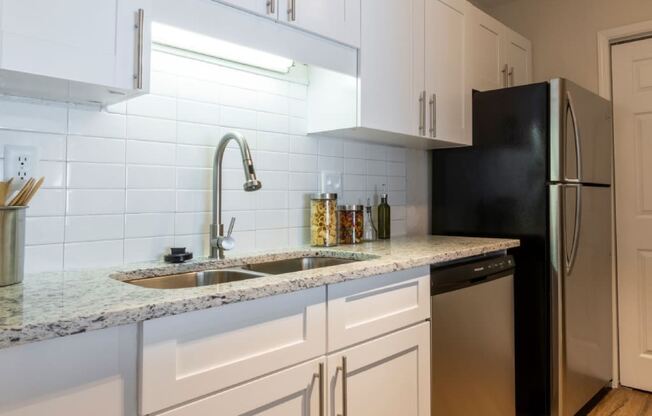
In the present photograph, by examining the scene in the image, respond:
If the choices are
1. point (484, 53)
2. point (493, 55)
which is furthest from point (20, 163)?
point (493, 55)

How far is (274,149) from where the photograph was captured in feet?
6.22

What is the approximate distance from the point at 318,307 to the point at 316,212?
0.78 metres

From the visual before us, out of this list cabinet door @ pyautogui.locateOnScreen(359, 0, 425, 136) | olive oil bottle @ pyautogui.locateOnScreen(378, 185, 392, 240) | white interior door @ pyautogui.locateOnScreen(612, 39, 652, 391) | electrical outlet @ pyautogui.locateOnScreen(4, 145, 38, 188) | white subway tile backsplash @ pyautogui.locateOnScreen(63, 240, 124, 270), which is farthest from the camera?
white interior door @ pyautogui.locateOnScreen(612, 39, 652, 391)

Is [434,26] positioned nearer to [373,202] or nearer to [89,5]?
[373,202]

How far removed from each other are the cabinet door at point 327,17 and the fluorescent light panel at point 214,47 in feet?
0.45

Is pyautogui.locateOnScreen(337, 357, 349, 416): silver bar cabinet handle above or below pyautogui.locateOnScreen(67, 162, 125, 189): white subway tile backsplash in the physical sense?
below

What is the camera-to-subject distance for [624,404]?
2.51 metres

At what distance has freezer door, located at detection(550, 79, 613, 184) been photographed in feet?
7.02

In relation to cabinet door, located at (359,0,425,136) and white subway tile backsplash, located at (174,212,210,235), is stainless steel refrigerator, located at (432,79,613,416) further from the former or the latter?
white subway tile backsplash, located at (174,212,210,235)

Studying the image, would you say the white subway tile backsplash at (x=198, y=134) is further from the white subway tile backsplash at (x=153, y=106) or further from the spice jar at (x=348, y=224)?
the spice jar at (x=348, y=224)

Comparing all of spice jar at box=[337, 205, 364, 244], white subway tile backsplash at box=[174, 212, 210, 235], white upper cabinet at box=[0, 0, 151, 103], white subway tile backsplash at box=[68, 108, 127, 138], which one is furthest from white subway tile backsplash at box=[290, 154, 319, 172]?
white upper cabinet at box=[0, 0, 151, 103]

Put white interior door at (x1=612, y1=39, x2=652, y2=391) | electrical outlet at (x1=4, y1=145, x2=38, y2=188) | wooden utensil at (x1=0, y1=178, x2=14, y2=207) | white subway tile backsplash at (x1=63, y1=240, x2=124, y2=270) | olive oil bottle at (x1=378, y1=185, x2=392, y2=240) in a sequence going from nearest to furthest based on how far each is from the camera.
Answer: wooden utensil at (x1=0, y1=178, x2=14, y2=207) → electrical outlet at (x1=4, y1=145, x2=38, y2=188) → white subway tile backsplash at (x1=63, y1=240, x2=124, y2=270) → olive oil bottle at (x1=378, y1=185, x2=392, y2=240) → white interior door at (x1=612, y1=39, x2=652, y2=391)

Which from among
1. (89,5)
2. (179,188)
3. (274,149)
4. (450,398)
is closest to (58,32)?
(89,5)

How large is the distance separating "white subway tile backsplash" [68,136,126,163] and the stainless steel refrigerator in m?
1.77
